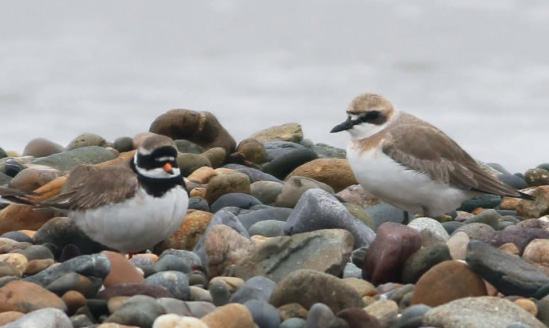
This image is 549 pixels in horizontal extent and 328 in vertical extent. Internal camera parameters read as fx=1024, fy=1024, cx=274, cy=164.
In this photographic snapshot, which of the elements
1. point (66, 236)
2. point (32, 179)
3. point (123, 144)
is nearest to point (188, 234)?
point (66, 236)

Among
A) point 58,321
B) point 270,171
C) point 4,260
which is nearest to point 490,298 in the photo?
point 58,321

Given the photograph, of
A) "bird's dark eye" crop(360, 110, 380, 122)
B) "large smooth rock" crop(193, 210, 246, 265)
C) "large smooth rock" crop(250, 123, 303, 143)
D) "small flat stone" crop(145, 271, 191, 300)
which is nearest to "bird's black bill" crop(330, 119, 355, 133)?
"bird's dark eye" crop(360, 110, 380, 122)

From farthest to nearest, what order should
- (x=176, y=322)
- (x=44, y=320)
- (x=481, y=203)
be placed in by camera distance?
(x=481, y=203)
(x=44, y=320)
(x=176, y=322)

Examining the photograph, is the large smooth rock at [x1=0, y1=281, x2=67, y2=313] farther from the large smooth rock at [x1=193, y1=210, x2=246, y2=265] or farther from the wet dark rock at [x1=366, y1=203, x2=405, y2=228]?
the wet dark rock at [x1=366, y1=203, x2=405, y2=228]

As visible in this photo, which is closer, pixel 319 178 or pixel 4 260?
pixel 4 260

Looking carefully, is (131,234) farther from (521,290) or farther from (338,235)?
(521,290)

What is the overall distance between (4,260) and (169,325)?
8.04 ft

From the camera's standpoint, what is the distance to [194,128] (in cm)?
1484

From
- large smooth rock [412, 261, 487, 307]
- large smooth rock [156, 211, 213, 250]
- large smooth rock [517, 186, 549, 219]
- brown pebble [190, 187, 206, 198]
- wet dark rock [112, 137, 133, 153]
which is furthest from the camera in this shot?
wet dark rock [112, 137, 133, 153]

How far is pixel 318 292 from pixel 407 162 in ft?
12.1

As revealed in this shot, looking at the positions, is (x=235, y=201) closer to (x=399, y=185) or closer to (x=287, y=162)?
(x=399, y=185)

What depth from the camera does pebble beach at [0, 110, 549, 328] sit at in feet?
22.2

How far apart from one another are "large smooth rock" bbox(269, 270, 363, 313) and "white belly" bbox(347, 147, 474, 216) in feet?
11.4

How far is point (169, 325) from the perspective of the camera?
6.34 meters
